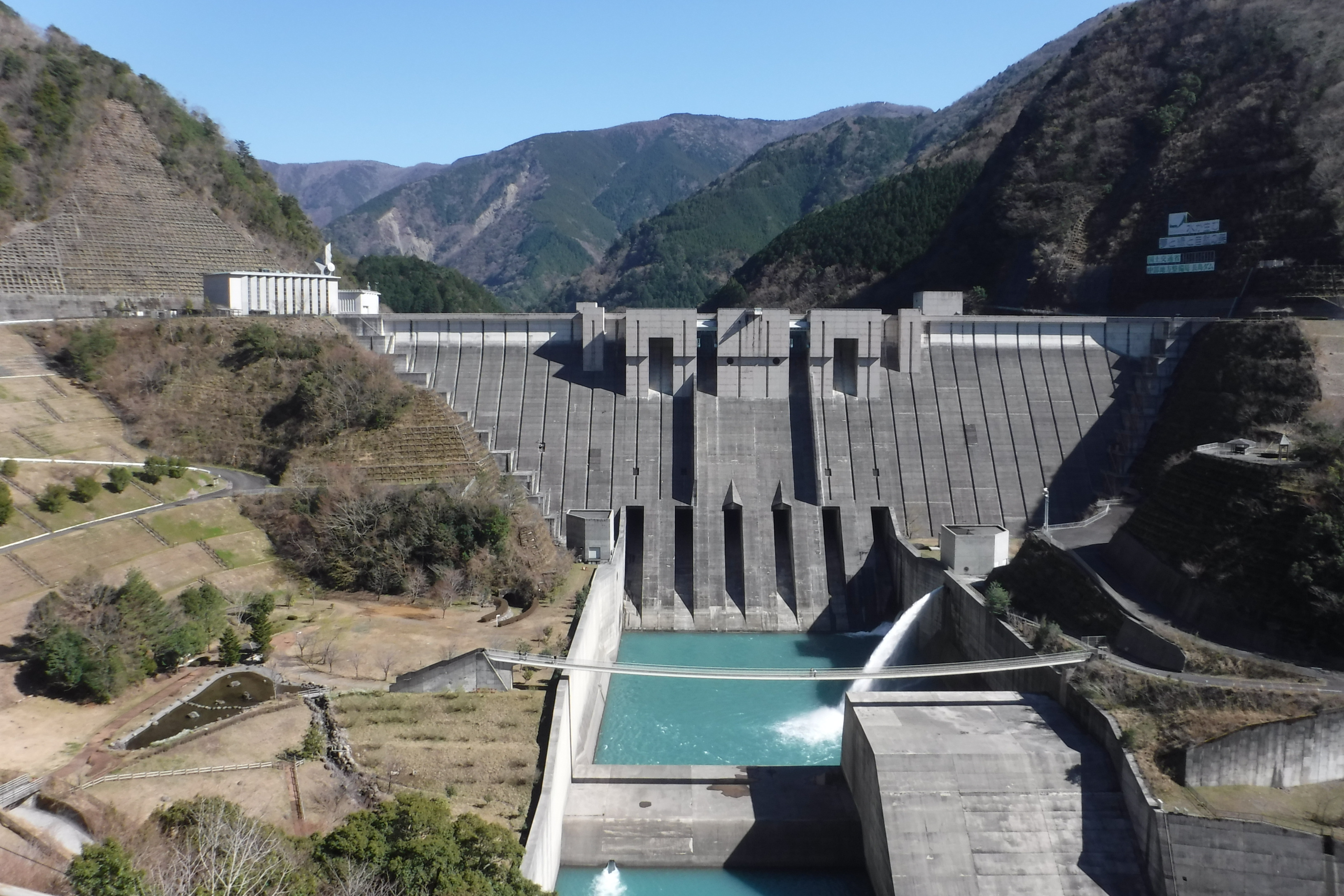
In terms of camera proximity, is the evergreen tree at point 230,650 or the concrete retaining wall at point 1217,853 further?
the evergreen tree at point 230,650

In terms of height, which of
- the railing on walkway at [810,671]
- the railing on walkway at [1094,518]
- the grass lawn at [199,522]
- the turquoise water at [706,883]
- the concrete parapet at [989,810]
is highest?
the grass lawn at [199,522]

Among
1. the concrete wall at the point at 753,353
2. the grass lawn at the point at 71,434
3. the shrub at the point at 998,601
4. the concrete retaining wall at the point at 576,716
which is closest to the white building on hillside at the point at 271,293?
the grass lawn at the point at 71,434

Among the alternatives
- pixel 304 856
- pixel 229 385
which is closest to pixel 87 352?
pixel 229 385

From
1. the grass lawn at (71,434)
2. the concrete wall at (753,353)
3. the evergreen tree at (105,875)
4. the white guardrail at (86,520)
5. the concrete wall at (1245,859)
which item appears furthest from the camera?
the concrete wall at (753,353)

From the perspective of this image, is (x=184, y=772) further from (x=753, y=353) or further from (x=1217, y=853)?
(x=753, y=353)

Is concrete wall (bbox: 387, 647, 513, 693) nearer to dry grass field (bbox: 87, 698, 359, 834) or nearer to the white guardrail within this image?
dry grass field (bbox: 87, 698, 359, 834)

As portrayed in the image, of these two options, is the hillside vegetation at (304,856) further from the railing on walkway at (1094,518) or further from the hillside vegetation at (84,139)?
the hillside vegetation at (84,139)
